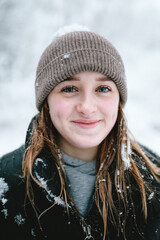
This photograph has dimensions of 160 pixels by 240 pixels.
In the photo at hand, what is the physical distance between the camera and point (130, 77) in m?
5.08

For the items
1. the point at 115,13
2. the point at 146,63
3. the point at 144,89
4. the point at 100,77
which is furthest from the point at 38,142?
the point at 115,13

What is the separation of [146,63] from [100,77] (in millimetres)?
4256

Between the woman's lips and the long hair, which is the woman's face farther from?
the long hair

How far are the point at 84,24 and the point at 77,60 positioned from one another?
14.6 ft

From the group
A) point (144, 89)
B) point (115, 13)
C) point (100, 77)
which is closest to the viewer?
point (100, 77)

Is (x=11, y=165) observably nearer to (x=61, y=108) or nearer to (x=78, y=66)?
(x=61, y=108)

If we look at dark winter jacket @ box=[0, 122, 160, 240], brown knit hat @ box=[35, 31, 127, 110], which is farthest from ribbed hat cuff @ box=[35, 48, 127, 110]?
dark winter jacket @ box=[0, 122, 160, 240]

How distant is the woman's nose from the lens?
1.43m

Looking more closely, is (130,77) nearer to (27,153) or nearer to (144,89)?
(144,89)

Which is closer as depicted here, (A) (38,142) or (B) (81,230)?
(B) (81,230)

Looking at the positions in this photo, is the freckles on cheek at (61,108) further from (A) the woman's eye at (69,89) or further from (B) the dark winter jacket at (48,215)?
(B) the dark winter jacket at (48,215)

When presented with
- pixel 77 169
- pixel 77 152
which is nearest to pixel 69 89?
pixel 77 152

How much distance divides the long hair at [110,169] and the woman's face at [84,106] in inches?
8.4

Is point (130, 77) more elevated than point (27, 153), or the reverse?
point (130, 77)
